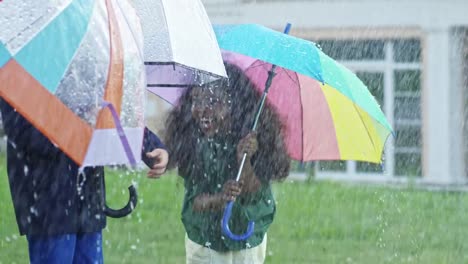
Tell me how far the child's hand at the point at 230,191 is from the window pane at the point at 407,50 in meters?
16.0

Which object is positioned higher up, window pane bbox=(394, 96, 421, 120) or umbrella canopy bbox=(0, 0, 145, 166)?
umbrella canopy bbox=(0, 0, 145, 166)

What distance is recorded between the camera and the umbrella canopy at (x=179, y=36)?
5.00 metres

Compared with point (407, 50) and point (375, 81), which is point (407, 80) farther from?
point (375, 81)

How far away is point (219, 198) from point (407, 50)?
53.6ft

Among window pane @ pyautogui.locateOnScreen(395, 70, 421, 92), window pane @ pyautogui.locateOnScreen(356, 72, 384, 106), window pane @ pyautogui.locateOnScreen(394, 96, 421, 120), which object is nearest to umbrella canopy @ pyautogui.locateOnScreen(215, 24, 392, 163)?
window pane @ pyautogui.locateOnScreen(356, 72, 384, 106)

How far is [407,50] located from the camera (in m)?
22.0

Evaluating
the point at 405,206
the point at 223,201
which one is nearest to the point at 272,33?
the point at 223,201

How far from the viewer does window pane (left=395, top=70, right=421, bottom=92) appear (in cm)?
2198

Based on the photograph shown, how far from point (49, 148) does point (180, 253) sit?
4739mm

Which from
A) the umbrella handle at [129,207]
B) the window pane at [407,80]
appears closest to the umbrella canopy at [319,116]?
the umbrella handle at [129,207]

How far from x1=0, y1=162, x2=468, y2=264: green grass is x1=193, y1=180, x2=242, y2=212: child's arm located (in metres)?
3.30

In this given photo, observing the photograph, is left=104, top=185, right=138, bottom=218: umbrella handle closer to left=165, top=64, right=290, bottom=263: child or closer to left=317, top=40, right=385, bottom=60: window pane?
left=165, top=64, right=290, bottom=263: child

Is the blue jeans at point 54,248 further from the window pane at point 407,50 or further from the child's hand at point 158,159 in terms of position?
the window pane at point 407,50

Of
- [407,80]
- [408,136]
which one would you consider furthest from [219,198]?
[408,136]
